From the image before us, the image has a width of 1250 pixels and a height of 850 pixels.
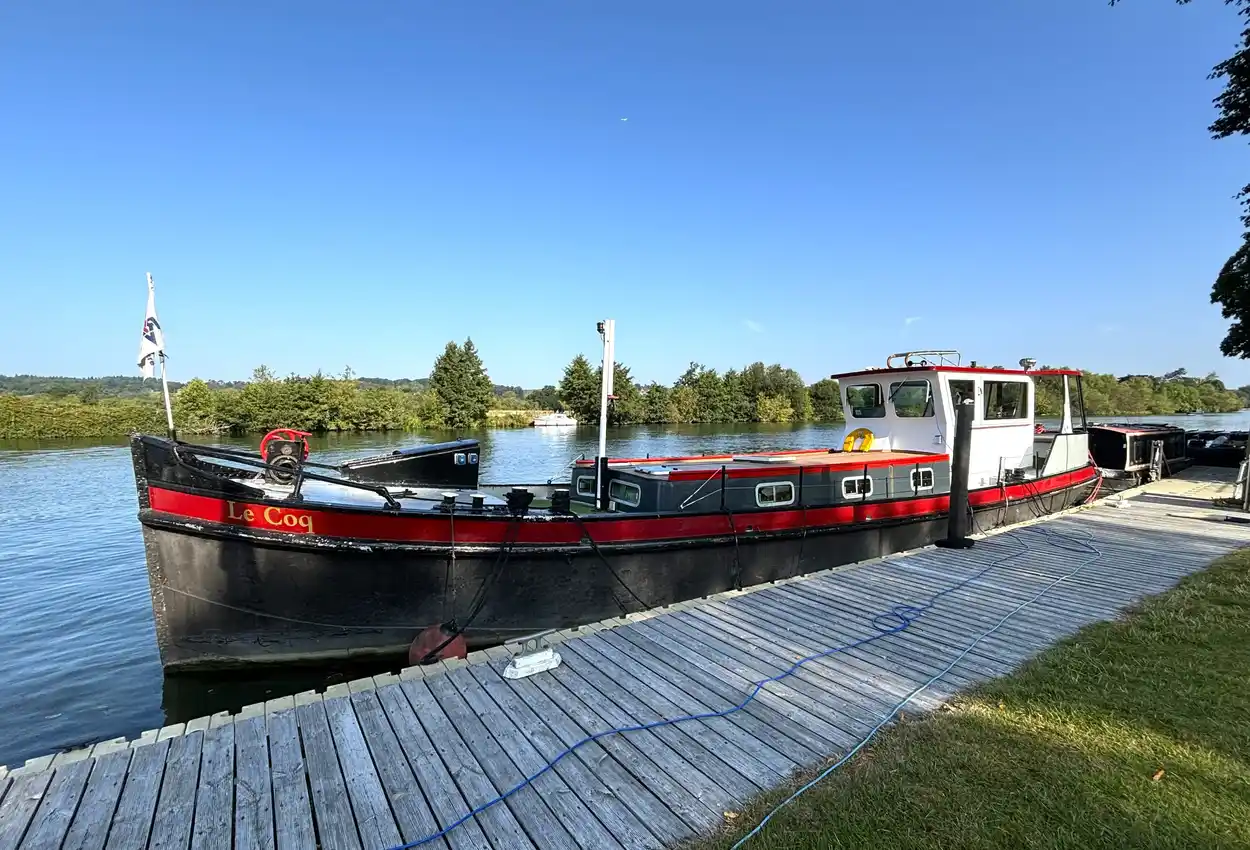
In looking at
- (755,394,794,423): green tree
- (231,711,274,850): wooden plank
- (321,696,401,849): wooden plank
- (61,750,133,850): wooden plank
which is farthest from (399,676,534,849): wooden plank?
(755,394,794,423): green tree

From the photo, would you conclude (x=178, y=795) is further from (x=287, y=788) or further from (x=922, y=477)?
(x=922, y=477)

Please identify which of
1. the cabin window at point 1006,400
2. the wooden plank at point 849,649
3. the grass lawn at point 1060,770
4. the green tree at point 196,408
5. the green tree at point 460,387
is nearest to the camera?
the grass lawn at point 1060,770

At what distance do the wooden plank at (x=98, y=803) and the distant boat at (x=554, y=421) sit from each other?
56.3 meters

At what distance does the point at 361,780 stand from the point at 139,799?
3.73ft

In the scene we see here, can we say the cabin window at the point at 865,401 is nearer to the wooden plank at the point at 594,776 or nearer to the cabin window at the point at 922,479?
the cabin window at the point at 922,479

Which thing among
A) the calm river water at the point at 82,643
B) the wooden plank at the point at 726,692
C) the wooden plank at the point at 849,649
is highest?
the wooden plank at the point at 726,692

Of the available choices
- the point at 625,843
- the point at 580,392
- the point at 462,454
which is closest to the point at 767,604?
the point at 625,843

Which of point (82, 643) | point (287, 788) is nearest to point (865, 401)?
point (287, 788)

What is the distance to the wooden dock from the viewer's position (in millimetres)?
2889

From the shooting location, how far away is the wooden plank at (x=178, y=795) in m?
2.83

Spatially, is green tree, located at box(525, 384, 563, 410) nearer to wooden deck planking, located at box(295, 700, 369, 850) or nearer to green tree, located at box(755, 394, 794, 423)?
green tree, located at box(755, 394, 794, 423)

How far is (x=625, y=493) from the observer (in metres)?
8.48

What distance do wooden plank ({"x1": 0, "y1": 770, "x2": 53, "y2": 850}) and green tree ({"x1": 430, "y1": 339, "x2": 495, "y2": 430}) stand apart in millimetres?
54824

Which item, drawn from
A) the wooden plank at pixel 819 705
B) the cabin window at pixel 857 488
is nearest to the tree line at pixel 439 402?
the cabin window at pixel 857 488
